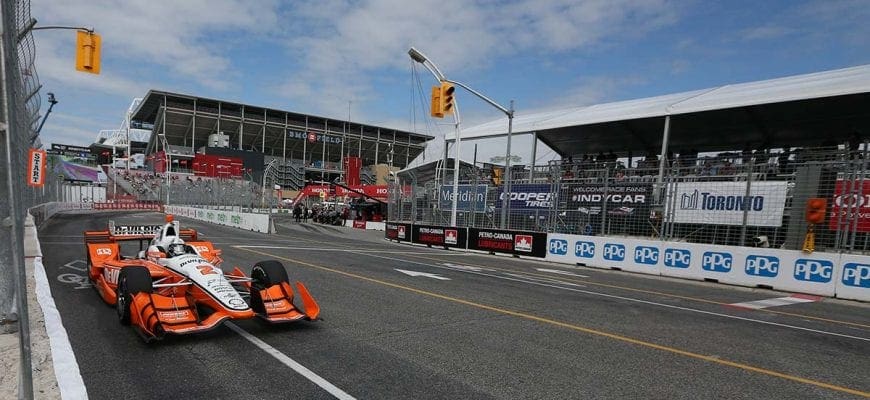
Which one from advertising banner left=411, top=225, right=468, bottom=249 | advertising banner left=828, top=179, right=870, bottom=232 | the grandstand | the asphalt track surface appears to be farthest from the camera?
the grandstand

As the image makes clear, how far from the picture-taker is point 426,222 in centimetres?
2427

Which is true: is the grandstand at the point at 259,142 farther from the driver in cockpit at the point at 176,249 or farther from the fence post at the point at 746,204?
the driver in cockpit at the point at 176,249

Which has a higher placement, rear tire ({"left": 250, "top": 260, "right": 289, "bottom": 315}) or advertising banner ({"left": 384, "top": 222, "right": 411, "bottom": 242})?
rear tire ({"left": 250, "top": 260, "right": 289, "bottom": 315})

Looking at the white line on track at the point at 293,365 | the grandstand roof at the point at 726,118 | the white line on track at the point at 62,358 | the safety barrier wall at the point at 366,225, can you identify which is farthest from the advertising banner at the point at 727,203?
the safety barrier wall at the point at 366,225

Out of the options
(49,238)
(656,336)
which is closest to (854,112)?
(656,336)

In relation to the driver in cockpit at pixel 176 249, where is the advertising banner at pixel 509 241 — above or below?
below

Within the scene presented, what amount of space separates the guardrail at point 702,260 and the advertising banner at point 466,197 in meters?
1.36

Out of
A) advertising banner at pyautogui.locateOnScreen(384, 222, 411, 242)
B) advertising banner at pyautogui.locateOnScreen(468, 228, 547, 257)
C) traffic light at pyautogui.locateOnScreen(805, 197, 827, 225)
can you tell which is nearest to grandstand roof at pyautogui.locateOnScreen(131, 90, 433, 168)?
advertising banner at pyautogui.locateOnScreen(384, 222, 411, 242)

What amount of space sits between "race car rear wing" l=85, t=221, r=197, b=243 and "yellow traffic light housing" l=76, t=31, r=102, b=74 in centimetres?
886

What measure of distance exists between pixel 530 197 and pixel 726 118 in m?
11.4

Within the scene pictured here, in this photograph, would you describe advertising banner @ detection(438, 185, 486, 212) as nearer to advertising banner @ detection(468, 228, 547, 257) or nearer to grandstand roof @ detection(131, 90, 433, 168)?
advertising banner @ detection(468, 228, 547, 257)

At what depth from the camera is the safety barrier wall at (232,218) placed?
88.6 feet

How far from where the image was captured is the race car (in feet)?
17.7

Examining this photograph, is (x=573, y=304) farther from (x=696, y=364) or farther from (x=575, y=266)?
(x=575, y=266)
